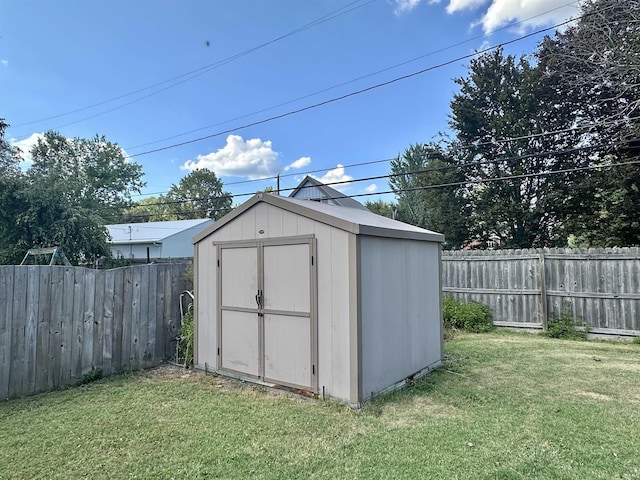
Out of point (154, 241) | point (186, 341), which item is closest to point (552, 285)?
point (186, 341)

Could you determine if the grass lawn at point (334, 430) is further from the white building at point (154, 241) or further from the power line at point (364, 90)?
the white building at point (154, 241)

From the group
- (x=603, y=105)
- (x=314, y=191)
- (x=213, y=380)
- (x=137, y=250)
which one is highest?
(x=603, y=105)

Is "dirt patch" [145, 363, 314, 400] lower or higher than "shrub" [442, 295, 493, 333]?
lower

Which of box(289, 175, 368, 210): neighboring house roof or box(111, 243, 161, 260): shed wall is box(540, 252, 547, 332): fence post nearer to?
box(289, 175, 368, 210): neighboring house roof

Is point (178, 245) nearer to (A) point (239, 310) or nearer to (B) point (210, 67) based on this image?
(B) point (210, 67)

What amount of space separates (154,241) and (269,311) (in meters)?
15.6

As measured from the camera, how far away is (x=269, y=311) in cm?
435

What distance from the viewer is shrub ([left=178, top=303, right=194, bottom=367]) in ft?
17.3

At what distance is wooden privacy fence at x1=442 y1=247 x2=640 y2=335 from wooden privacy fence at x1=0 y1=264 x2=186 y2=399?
5.89 metres

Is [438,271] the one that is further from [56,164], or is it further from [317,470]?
[56,164]

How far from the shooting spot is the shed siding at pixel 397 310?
3.80 meters

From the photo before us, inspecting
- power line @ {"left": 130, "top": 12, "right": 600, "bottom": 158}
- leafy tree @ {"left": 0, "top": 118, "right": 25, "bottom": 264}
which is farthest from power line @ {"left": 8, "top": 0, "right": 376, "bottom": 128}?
leafy tree @ {"left": 0, "top": 118, "right": 25, "bottom": 264}

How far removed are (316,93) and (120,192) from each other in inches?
762

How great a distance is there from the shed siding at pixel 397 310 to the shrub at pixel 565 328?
329 cm
